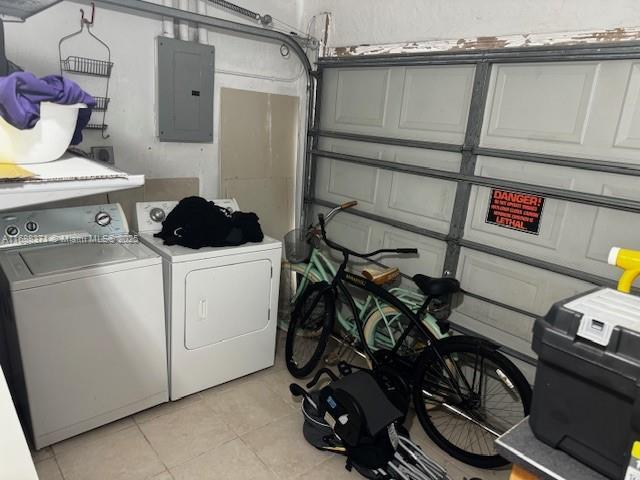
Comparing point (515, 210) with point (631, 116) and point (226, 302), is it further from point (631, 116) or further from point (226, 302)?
point (226, 302)

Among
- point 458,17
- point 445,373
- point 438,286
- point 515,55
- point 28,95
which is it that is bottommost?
point 445,373

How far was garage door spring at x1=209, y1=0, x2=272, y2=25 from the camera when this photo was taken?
271cm

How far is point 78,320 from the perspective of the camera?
1973 millimetres

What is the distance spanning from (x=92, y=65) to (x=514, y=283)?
2587mm

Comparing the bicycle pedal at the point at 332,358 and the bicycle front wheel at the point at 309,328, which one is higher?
Answer: the bicycle front wheel at the point at 309,328

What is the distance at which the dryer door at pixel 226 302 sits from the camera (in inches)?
92.1

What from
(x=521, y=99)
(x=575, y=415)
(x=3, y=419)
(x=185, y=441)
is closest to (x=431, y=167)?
(x=521, y=99)

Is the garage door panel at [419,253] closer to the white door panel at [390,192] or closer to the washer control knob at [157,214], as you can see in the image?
the white door panel at [390,192]

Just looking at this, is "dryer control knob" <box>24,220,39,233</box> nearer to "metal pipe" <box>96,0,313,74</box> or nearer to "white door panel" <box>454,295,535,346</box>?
"metal pipe" <box>96,0,313,74</box>

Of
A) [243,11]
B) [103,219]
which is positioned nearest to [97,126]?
[103,219]

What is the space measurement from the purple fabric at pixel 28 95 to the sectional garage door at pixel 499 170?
1.87 m

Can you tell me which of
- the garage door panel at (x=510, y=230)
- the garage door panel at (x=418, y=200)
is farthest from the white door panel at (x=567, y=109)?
the garage door panel at (x=418, y=200)

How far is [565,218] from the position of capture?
2.07 m

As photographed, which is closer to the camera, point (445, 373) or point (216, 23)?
point (445, 373)
